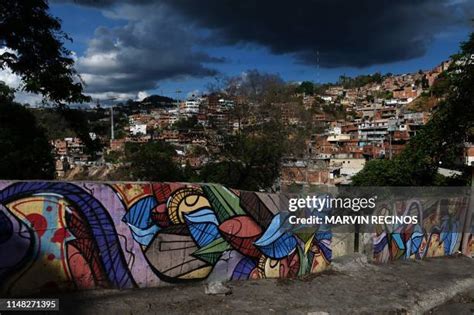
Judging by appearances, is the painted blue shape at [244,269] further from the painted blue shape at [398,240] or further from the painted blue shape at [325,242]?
the painted blue shape at [398,240]

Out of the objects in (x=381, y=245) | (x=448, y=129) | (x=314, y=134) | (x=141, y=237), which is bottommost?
(x=381, y=245)

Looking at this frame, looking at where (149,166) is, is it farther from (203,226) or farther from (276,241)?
(203,226)

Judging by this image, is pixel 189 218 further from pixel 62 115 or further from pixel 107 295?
pixel 62 115

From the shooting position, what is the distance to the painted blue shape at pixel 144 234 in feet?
18.0

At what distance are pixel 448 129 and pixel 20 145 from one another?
15499 millimetres

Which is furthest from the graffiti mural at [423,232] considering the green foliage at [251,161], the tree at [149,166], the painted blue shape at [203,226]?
the tree at [149,166]

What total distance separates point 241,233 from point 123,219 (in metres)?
1.80

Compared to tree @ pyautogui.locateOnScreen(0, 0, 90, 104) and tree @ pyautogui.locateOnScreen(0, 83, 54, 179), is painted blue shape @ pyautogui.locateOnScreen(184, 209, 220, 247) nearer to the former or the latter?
tree @ pyautogui.locateOnScreen(0, 0, 90, 104)

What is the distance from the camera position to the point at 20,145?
16547mm

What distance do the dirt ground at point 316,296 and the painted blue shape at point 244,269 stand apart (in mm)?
114

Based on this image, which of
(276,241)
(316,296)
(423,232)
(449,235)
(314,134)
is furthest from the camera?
(314,134)

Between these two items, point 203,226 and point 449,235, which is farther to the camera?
point 449,235

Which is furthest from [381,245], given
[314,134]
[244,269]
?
[314,134]

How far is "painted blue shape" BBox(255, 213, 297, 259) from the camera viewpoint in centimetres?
656
